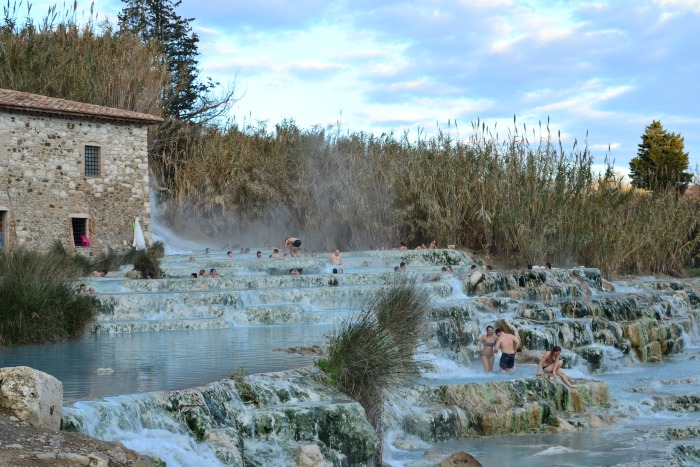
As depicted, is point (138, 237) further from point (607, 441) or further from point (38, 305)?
point (607, 441)

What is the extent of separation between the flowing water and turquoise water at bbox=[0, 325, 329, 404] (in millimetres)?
21

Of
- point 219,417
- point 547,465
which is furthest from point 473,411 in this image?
point 219,417

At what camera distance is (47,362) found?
1116cm

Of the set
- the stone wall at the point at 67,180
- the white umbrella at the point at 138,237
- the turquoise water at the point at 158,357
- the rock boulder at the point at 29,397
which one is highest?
the stone wall at the point at 67,180

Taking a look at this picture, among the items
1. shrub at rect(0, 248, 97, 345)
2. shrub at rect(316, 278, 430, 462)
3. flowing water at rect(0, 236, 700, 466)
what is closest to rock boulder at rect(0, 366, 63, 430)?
flowing water at rect(0, 236, 700, 466)

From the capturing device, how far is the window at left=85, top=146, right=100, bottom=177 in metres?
24.9

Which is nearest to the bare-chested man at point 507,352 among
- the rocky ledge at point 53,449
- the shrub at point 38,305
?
the shrub at point 38,305

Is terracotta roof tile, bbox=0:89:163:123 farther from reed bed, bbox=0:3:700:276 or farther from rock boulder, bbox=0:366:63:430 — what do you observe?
rock boulder, bbox=0:366:63:430

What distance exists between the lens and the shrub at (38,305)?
12906 mm

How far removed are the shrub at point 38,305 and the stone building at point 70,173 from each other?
9162 millimetres

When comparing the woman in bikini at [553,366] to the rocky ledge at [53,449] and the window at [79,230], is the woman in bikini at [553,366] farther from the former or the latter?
the window at [79,230]

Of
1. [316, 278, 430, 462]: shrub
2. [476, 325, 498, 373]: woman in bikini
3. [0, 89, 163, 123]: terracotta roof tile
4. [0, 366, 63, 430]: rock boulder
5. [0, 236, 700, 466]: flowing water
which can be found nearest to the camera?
[0, 366, 63, 430]: rock boulder

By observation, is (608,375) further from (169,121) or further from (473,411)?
(169,121)

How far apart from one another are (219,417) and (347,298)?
28.7 ft
